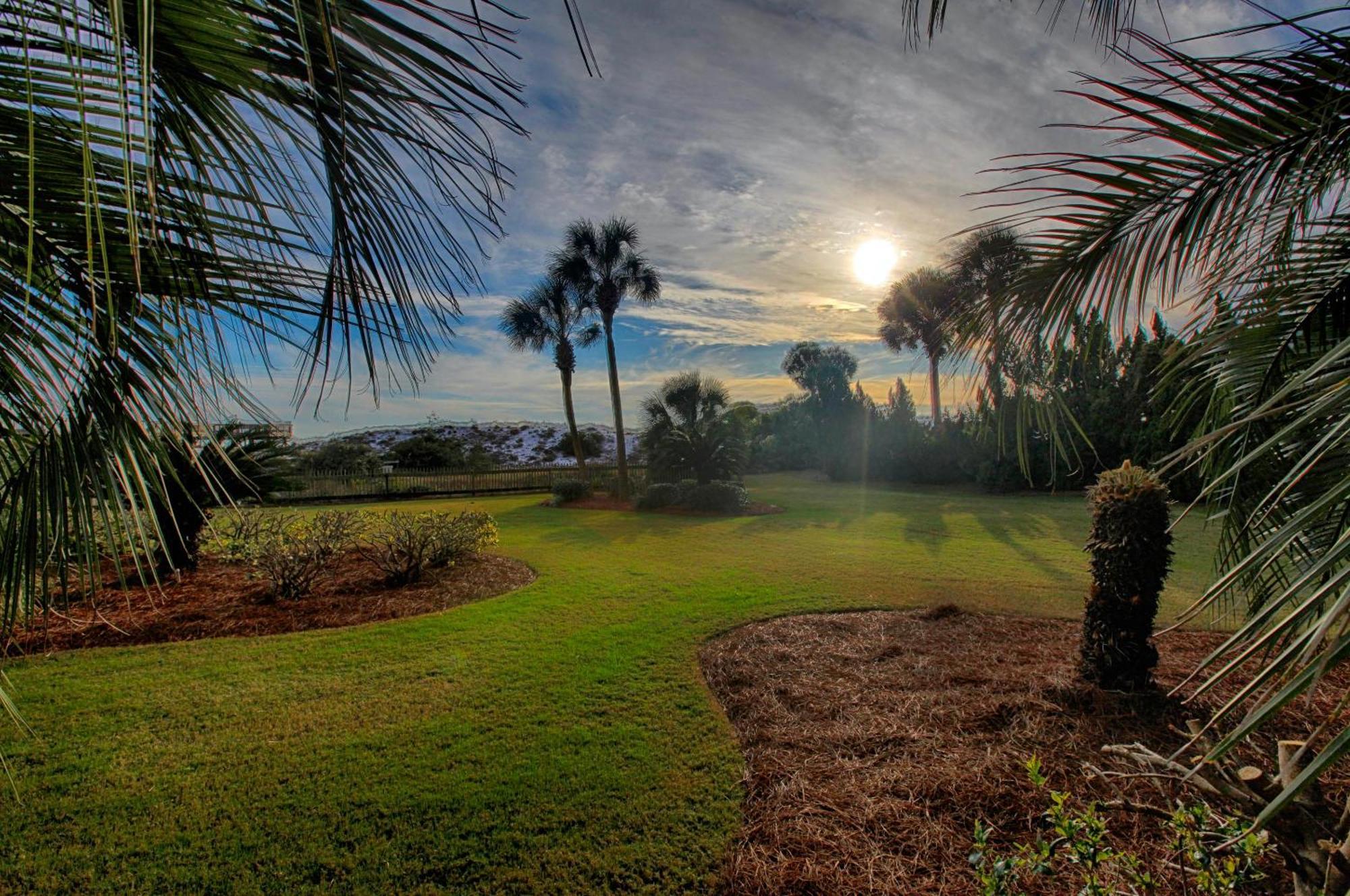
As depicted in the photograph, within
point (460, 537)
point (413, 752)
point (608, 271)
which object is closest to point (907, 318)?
point (608, 271)

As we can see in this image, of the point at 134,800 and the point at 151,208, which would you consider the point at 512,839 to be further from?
the point at 151,208

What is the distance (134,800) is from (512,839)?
1865 mm

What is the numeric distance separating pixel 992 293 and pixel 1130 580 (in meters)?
2.27

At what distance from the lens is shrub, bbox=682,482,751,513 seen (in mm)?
13914

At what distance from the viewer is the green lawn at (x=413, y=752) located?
2.27 meters

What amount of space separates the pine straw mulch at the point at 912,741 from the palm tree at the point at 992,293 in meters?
1.78

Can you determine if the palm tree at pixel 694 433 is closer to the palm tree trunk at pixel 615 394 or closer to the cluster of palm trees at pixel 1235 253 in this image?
the palm tree trunk at pixel 615 394

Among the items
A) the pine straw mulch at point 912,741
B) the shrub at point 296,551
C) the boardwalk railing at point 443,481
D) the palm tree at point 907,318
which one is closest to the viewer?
the pine straw mulch at point 912,741

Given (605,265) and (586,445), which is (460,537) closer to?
(605,265)

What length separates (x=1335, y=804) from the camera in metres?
2.39

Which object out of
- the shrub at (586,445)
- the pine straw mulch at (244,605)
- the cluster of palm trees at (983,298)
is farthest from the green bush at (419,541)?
the shrub at (586,445)

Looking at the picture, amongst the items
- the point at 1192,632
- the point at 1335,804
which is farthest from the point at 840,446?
the point at 1335,804

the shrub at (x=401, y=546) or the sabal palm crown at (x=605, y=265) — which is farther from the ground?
the sabal palm crown at (x=605, y=265)

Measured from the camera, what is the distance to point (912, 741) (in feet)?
10.0
